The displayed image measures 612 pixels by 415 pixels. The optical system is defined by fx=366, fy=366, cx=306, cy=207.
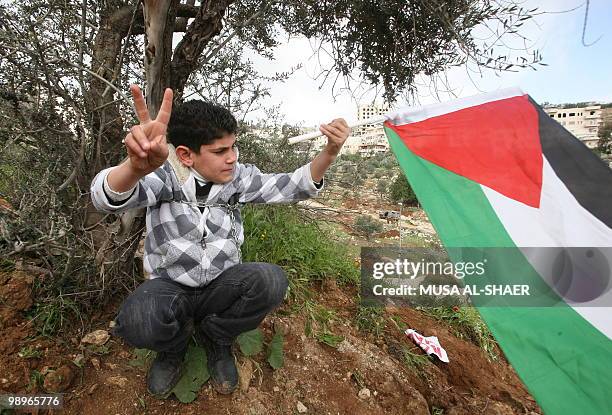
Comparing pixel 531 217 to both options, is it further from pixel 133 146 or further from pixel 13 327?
pixel 13 327

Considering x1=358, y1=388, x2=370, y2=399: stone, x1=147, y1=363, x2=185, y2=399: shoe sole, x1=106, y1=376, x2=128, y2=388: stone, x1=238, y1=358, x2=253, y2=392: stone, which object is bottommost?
x1=358, y1=388, x2=370, y2=399: stone

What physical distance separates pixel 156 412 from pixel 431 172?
1879 mm

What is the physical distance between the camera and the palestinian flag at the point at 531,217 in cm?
148

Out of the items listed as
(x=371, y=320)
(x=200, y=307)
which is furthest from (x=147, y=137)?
(x=371, y=320)

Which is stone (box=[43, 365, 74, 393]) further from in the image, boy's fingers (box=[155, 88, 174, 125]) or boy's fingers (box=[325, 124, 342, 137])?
boy's fingers (box=[325, 124, 342, 137])

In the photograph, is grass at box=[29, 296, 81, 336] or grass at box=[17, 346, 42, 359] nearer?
grass at box=[17, 346, 42, 359]

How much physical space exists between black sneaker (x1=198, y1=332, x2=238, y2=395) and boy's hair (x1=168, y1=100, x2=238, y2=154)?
108 cm

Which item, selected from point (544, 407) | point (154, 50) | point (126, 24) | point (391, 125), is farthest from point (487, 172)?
point (126, 24)

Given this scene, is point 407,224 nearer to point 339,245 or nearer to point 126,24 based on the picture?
point 339,245

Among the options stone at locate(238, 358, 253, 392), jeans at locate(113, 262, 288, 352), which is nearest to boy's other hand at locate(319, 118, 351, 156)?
jeans at locate(113, 262, 288, 352)

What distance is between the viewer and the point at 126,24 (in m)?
2.55

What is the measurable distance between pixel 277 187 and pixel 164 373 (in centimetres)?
Result: 113

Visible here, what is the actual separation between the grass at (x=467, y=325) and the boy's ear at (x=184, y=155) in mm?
3020

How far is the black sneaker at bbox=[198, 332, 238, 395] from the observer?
1.98 meters
